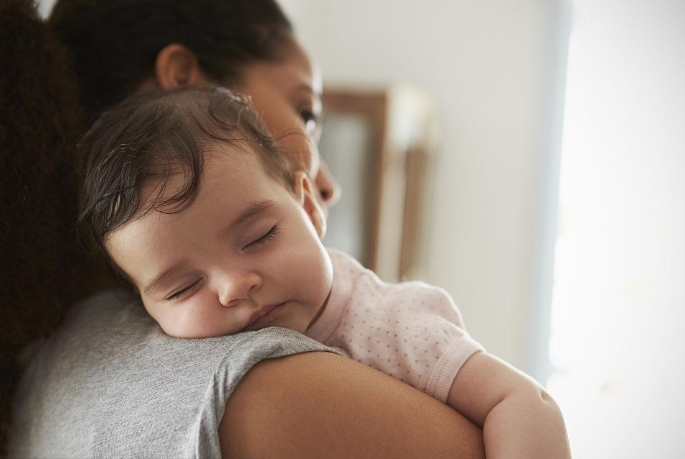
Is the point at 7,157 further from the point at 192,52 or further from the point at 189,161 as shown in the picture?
the point at 192,52

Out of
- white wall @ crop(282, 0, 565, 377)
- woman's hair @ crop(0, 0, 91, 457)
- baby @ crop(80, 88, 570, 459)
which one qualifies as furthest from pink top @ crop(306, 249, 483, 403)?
white wall @ crop(282, 0, 565, 377)

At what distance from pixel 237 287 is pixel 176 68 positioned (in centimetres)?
52

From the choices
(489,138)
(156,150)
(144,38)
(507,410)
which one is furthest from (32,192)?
(489,138)

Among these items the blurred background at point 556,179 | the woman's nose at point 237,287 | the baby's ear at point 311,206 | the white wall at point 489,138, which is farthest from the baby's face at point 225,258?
the white wall at point 489,138

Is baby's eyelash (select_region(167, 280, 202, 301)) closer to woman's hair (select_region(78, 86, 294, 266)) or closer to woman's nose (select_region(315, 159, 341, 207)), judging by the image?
woman's hair (select_region(78, 86, 294, 266))

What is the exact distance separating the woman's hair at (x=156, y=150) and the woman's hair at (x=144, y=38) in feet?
0.67

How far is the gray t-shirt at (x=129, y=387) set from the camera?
61 cm

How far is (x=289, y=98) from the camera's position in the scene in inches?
45.7

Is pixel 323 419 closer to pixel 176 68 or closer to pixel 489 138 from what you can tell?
pixel 176 68

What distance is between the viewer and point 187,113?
2.76 ft

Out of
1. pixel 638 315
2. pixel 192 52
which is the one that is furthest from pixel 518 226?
pixel 192 52

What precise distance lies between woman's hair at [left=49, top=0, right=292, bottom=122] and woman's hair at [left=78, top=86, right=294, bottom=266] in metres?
0.20

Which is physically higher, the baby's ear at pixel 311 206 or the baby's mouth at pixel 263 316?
the baby's ear at pixel 311 206

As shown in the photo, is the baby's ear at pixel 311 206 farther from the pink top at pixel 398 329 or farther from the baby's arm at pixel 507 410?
the baby's arm at pixel 507 410
